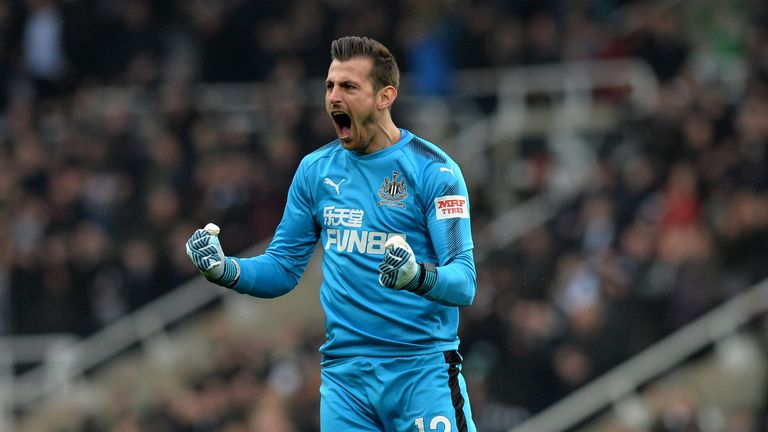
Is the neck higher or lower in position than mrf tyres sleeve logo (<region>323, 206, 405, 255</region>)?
higher

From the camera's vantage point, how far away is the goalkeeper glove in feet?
19.9

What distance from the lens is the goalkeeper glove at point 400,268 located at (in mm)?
6070

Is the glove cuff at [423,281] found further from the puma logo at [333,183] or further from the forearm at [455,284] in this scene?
the puma logo at [333,183]

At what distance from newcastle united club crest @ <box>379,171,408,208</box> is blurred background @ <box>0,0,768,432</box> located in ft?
22.0

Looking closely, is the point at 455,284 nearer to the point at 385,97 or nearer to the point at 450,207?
the point at 450,207

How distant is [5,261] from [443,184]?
38.8ft

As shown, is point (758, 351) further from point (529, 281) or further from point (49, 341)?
point (49, 341)

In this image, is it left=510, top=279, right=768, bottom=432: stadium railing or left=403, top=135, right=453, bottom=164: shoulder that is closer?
left=403, top=135, right=453, bottom=164: shoulder

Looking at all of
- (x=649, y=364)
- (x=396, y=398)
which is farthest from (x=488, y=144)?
(x=396, y=398)

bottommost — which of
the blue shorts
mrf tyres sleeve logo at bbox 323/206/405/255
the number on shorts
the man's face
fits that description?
the number on shorts

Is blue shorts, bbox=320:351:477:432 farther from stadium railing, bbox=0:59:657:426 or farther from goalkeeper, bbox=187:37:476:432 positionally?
stadium railing, bbox=0:59:657:426

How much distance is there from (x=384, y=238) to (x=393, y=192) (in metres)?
0.21

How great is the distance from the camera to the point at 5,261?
17438 millimetres

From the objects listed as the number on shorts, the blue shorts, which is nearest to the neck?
the blue shorts
